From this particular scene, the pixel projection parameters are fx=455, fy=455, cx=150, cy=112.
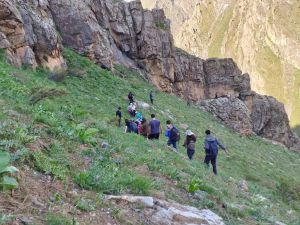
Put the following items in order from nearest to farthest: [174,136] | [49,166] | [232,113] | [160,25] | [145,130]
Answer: [49,166] < [174,136] < [145,130] < [232,113] < [160,25]

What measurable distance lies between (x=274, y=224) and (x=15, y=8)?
69.1 ft

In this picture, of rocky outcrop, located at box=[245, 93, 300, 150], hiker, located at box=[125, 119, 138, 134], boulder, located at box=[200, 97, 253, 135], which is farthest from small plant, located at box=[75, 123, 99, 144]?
rocky outcrop, located at box=[245, 93, 300, 150]

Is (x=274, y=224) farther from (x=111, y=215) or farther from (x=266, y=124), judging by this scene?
(x=266, y=124)

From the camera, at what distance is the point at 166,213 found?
297 inches

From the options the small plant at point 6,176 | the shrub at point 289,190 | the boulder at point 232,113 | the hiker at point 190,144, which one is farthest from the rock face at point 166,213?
the boulder at point 232,113

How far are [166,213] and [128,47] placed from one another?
45712 mm

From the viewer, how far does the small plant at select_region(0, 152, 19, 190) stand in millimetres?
6062

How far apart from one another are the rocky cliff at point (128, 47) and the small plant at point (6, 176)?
18.2 metres

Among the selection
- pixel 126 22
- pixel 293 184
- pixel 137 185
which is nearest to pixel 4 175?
pixel 137 185

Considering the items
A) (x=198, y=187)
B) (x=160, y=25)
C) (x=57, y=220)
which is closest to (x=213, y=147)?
(x=198, y=187)

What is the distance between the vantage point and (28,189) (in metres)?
6.43

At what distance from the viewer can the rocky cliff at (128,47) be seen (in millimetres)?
27234

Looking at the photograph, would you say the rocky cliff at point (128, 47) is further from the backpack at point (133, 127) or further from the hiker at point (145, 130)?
the hiker at point (145, 130)

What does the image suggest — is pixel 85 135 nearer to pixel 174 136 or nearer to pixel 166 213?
pixel 166 213
